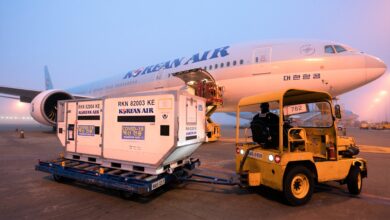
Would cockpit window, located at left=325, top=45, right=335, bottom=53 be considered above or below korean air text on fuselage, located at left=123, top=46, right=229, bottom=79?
below

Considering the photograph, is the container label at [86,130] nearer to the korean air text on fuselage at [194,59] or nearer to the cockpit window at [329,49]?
the korean air text on fuselage at [194,59]

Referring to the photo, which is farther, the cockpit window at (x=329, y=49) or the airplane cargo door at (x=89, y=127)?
the cockpit window at (x=329, y=49)

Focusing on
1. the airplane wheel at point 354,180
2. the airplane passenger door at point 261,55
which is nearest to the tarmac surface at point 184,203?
the airplane wheel at point 354,180

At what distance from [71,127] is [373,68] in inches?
455

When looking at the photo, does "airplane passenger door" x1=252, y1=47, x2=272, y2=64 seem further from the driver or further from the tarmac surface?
the tarmac surface

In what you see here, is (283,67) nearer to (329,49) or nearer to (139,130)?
(329,49)

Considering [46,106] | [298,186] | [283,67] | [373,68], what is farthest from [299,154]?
[46,106]

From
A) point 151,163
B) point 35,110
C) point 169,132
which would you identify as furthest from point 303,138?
point 35,110

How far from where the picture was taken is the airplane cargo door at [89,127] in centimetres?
553

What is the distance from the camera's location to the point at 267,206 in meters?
4.33

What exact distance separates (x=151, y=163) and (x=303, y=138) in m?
3.28

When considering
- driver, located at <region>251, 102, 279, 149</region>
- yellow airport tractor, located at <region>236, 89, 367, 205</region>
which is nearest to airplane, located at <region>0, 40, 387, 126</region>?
yellow airport tractor, located at <region>236, 89, 367, 205</region>

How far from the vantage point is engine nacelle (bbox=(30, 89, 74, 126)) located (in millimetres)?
13250

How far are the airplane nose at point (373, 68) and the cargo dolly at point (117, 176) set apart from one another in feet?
28.2
